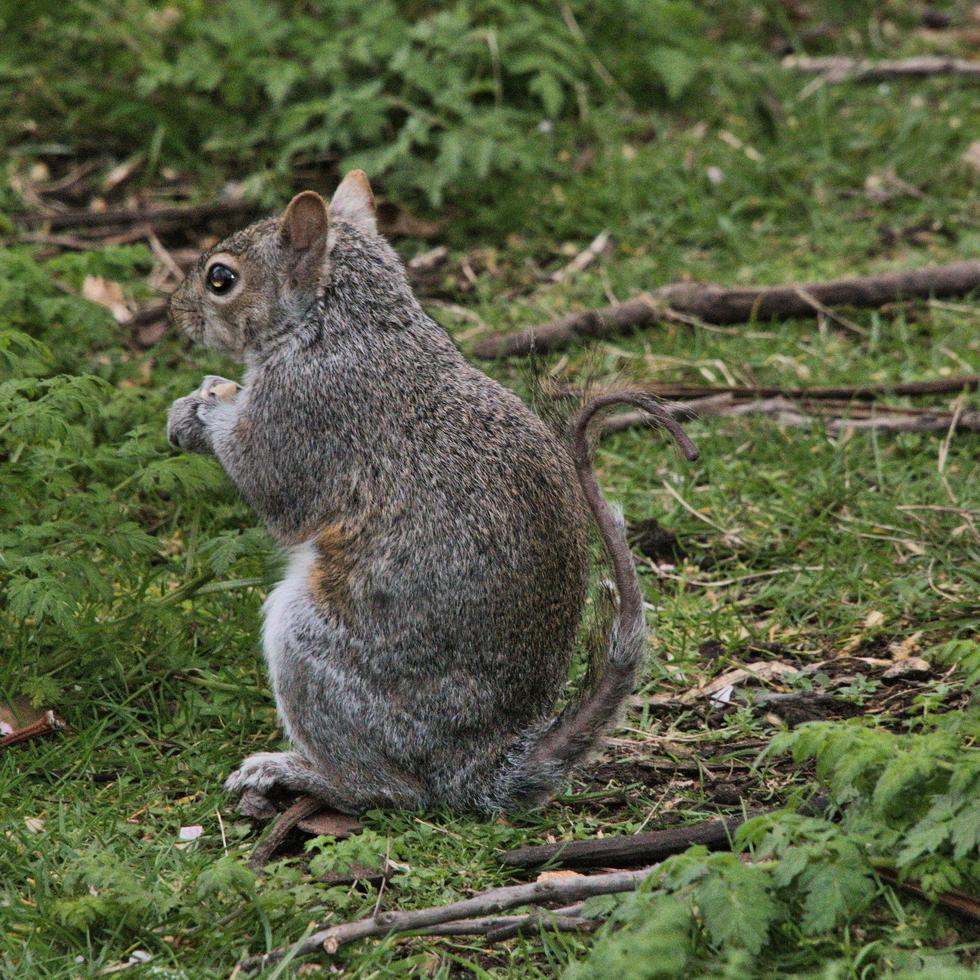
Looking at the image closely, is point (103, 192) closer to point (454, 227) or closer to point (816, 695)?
point (454, 227)

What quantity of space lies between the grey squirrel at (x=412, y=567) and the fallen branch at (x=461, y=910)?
1.49 feet

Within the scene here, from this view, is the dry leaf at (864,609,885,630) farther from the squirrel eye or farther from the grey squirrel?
the squirrel eye

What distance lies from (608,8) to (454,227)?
59.3 inches

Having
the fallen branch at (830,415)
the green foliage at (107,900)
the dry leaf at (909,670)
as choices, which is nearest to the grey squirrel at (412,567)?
the green foliage at (107,900)

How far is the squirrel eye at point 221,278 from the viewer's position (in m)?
4.11

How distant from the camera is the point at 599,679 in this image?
357cm

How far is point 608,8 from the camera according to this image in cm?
745

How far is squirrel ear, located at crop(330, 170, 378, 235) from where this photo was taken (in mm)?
4305

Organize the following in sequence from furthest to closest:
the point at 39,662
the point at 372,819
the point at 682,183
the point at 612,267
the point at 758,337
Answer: the point at 682,183 → the point at 612,267 → the point at 758,337 → the point at 39,662 → the point at 372,819

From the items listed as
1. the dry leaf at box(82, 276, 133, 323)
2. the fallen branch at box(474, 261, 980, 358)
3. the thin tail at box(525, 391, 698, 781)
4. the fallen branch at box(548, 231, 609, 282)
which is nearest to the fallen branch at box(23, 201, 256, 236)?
the dry leaf at box(82, 276, 133, 323)

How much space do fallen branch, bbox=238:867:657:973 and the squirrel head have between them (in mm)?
1644

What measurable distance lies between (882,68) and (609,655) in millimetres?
5552

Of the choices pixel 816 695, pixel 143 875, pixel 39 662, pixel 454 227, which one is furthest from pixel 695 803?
pixel 454 227

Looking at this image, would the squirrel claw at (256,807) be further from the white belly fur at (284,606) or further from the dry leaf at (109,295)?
the dry leaf at (109,295)
